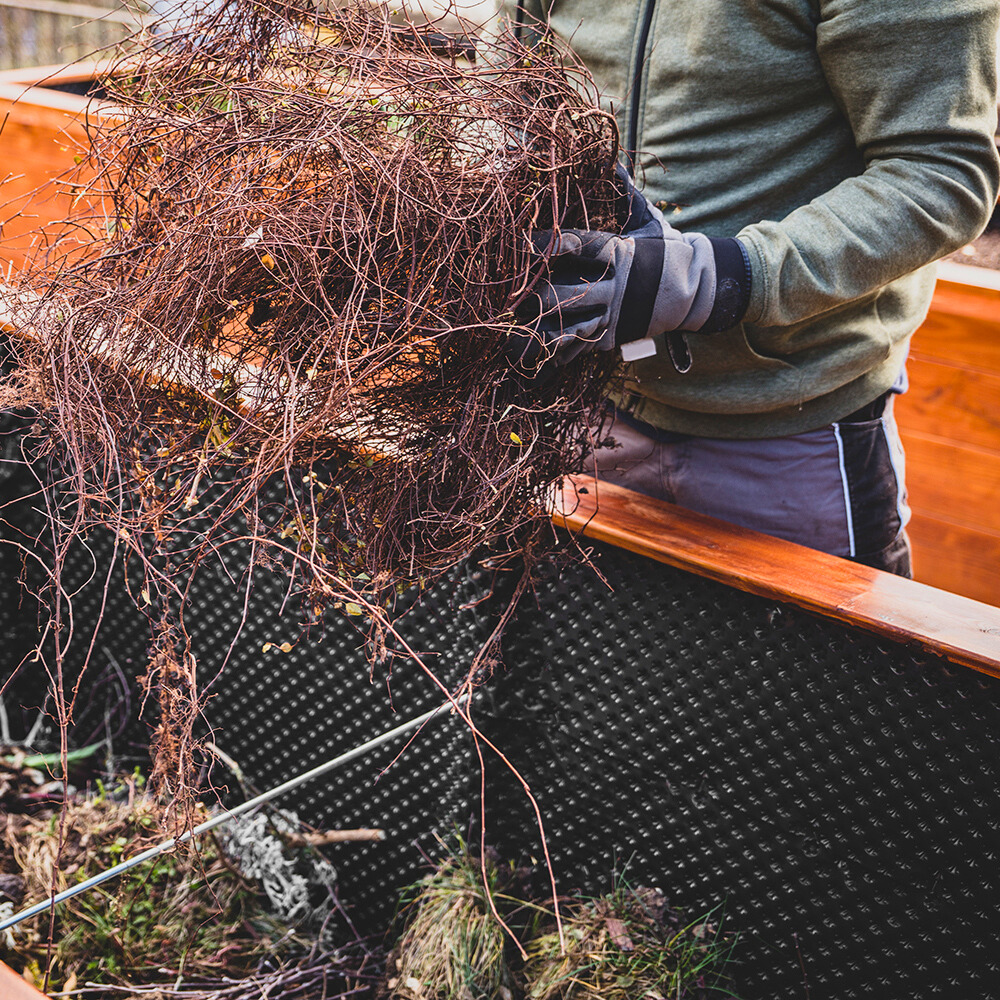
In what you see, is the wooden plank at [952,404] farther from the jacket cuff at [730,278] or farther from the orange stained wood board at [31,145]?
the orange stained wood board at [31,145]

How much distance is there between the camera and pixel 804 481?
1.26 metres

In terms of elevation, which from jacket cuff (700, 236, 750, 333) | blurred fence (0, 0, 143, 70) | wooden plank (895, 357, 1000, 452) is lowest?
wooden plank (895, 357, 1000, 452)

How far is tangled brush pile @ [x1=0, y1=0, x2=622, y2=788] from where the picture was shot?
2.62 feet

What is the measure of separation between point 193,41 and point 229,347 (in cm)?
38

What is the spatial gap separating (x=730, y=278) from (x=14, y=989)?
1.01 m

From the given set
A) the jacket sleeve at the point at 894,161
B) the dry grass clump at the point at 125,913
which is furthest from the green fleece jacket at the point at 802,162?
the dry grass clump at the point at 125,913

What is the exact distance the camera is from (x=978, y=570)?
240 centimetres

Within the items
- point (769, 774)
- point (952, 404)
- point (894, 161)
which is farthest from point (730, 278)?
point (952, 404)

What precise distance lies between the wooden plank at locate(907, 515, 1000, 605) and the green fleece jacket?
1367 millimetres

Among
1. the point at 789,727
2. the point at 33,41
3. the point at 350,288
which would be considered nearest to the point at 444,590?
the point at 789,727

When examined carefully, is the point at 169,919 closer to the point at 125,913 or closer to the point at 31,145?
the point at 125,913

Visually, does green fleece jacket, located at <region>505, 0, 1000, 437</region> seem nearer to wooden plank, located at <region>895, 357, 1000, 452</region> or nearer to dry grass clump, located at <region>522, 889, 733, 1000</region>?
dry grass clump, located at <region>522, 889, 733, 1000</region>

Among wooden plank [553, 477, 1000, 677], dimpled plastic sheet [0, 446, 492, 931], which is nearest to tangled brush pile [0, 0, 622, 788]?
wooden plank [553, 477, 1000, 677]

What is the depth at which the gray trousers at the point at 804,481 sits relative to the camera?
125cm
